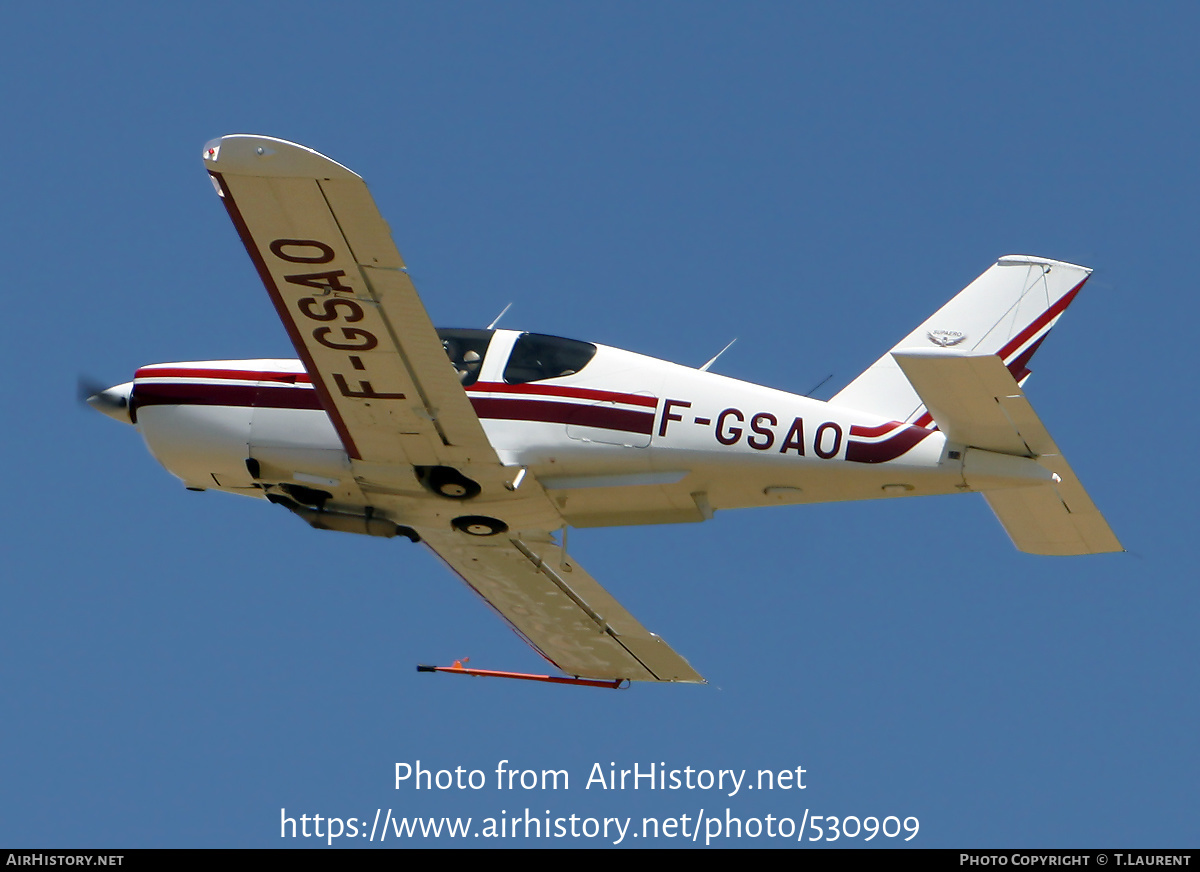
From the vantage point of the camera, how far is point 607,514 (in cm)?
1506

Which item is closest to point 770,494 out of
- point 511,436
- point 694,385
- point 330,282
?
point 694,385

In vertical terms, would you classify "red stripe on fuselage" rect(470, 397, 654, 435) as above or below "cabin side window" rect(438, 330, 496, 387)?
below

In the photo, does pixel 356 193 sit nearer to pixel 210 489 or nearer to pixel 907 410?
pixel 210 489

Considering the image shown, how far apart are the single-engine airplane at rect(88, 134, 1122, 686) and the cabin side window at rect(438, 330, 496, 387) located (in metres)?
0.02

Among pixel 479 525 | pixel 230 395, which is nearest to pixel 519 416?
pixel 479 525

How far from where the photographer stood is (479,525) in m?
15.8

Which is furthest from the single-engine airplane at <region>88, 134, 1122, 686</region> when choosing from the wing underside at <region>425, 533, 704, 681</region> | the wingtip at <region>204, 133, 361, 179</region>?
the wing underside at <region>425, 533, 704, 681</region>

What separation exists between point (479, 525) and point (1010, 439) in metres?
5.15

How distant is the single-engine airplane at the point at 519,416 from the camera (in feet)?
43.3

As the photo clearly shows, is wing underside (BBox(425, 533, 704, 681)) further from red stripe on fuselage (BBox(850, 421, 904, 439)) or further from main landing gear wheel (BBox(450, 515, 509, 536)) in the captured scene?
red stripe on fuselage (BBox(850, 421, 904, 439))

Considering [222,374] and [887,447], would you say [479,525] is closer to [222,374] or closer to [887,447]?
[222,374]

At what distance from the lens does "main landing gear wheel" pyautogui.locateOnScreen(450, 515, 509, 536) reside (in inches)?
614

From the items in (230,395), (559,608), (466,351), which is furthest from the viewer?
(559,608)

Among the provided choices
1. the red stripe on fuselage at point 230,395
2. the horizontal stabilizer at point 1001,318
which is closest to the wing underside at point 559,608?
the red stripe on fuselage at point 230,395
